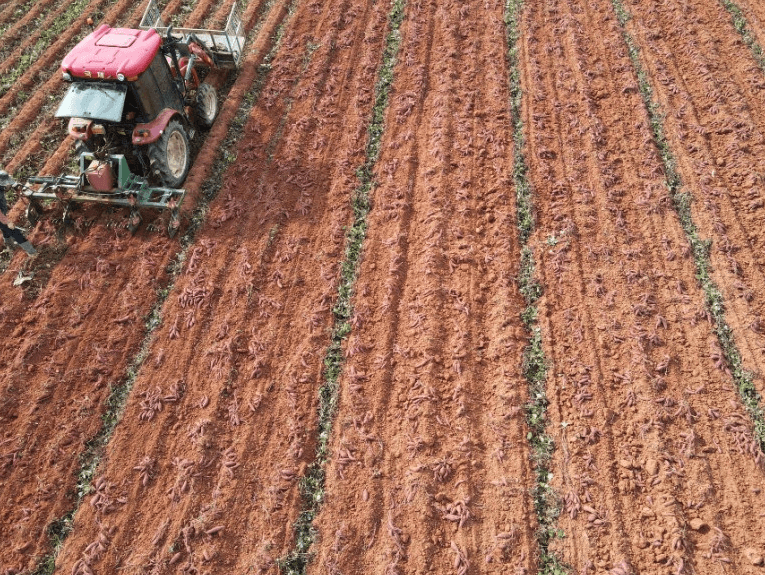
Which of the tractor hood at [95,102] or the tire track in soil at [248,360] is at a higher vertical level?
the tractor hood at [95,102]

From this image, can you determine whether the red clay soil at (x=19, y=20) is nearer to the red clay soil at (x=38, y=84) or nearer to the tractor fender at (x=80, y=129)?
the red clay soil at (x=38, y=84)

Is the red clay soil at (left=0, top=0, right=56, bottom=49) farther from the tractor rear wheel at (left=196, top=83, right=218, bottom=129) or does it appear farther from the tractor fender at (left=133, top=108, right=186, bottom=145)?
the tractor fender at (left=133, top=108, right=186, bottom=145)

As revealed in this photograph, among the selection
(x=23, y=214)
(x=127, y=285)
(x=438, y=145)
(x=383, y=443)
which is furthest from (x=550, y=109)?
(x=23, y=214)

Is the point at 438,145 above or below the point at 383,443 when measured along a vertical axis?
above

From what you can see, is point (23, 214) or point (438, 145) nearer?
point (23, 214)

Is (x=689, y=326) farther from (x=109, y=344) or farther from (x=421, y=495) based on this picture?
(x=109, y=344)

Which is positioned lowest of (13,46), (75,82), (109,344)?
(109,344)

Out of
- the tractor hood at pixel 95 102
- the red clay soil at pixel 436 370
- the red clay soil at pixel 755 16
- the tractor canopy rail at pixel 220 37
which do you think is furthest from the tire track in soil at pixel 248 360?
the red clay soil at pixel 755 16
